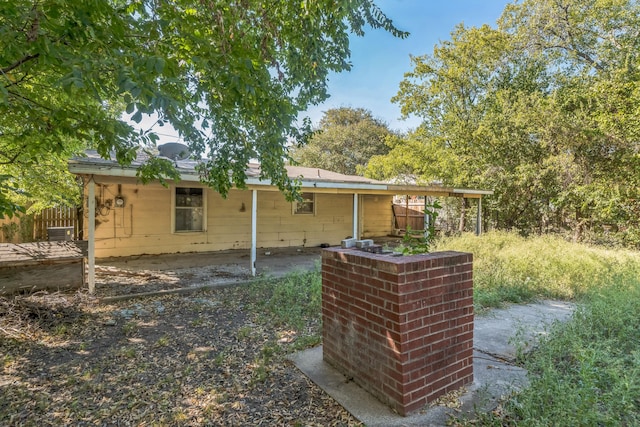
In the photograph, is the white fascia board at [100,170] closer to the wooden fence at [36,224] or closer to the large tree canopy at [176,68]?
the large tree canopy at [176,68]

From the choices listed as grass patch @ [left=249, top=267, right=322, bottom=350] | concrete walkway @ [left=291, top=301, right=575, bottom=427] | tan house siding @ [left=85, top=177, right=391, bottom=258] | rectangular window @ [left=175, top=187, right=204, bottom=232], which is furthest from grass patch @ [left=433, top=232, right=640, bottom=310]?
rectangular window @ [left=175, top=187, right=204, bottom=232]

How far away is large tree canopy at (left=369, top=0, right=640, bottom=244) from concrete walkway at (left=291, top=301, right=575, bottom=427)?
913 cm

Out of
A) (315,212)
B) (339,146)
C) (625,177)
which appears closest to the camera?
(625,177)

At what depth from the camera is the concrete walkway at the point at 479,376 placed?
2.38m

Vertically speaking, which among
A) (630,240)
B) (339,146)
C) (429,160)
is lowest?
(630,240)

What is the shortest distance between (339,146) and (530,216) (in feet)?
52.3

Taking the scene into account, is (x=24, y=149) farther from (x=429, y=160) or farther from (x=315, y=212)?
(x=429, y=160)

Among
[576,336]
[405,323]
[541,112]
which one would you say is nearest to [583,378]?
[576,336]

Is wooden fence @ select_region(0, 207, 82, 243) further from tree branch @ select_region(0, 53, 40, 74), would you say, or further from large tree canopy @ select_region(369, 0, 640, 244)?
large tree canopy @ select_region(369, 0, 640, 244)

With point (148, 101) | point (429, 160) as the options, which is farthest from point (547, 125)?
point (148, 101)

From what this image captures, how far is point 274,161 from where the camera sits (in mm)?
3891

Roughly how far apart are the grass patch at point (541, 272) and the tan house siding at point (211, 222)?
445 centimetres

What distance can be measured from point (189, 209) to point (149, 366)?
6.68 meters

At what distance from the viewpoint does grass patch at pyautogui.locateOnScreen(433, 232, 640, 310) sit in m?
5.59
